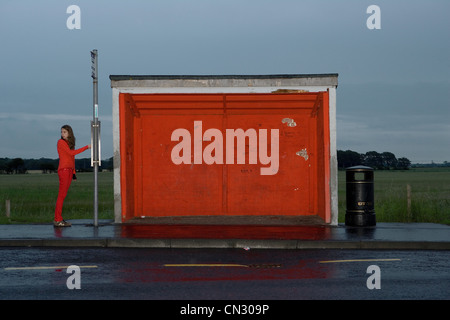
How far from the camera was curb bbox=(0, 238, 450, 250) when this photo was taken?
37.7ft

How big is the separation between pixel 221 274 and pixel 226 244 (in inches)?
125

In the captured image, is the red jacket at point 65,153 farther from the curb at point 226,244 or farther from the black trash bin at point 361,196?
the black trash bin at point 361,196

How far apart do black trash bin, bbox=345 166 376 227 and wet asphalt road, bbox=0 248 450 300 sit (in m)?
3.49

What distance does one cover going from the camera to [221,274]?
8445 millimetres

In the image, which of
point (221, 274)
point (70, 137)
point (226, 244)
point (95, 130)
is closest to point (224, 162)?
point (95, 130)

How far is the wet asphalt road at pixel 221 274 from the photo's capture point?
23.3ft

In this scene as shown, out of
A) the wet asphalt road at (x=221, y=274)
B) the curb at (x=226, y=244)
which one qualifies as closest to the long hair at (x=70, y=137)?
the curb at (x=226, y=244)

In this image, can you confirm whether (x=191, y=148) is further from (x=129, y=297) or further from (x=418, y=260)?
(x=129, y=297)


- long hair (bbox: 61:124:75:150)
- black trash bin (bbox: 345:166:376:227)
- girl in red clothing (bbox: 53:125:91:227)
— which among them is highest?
long hair (bbox: 61:124:75:150)

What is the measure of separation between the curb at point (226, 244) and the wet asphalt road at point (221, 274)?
0.38 metres

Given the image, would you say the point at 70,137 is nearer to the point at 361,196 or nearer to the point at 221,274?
the point at 361,196

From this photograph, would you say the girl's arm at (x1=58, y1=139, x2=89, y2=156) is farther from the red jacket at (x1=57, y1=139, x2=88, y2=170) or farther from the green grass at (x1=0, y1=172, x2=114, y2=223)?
the green grass at (x1=0, y1=172, x2=114, y2=223)

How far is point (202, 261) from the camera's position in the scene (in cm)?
976

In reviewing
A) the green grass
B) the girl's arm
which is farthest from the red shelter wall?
the green grass
